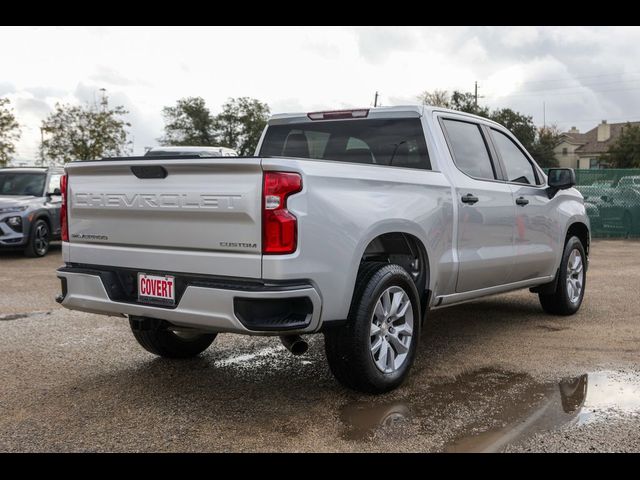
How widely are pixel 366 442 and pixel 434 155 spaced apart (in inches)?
94.2

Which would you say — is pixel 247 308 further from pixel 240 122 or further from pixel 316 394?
pixel 240 122

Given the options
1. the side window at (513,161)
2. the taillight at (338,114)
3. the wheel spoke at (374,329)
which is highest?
the taillight at (338,114)

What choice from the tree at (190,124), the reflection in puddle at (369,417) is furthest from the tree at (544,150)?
the reflection in puddle at (369,417)

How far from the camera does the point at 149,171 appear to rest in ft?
14.3

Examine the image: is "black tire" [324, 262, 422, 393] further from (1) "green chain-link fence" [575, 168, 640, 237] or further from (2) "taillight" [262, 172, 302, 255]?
(1) "green chain-link fence" [575, 168, 640, 237]

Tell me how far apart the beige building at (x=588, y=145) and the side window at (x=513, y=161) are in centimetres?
7984

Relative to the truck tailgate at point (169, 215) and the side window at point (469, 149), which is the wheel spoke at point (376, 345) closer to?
the truck tailgate at point (169, 215)

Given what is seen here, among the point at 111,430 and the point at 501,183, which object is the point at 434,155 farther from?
the point at 111,430

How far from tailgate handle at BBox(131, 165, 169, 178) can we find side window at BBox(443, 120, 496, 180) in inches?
93.6

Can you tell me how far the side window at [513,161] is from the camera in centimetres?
640

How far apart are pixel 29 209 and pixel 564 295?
977cm

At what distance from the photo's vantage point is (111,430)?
4.07 metres

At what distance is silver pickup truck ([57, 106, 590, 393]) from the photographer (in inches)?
156

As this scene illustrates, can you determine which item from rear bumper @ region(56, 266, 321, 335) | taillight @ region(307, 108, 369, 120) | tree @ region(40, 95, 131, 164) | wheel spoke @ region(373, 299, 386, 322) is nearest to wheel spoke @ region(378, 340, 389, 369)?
wheel spoke @ region(373, 299, 386, 322)
